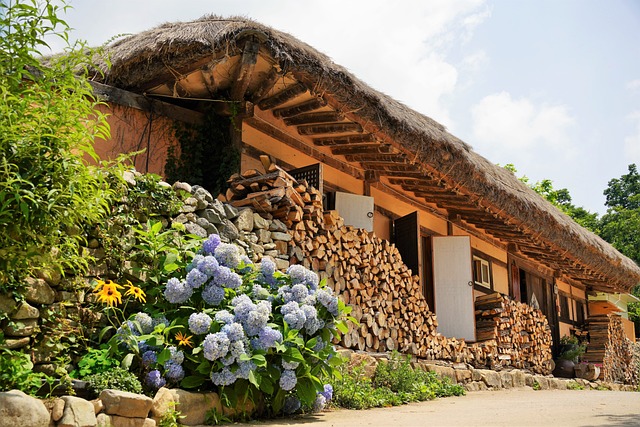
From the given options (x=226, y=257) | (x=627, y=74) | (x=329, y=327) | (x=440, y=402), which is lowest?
(x=440, y=402)

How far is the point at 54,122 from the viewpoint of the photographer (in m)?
3.72

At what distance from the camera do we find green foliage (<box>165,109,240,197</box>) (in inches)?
284

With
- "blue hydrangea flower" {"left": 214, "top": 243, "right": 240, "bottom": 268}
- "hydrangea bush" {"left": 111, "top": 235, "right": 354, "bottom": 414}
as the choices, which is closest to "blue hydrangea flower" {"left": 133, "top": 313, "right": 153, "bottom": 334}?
"hydrangea bush" {"left": 111, "top": 235, "right": 354, "bottom": 414}

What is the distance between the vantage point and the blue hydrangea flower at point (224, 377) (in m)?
4.26

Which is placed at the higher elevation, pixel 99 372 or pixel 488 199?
pixel 488 199

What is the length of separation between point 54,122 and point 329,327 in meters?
2.38

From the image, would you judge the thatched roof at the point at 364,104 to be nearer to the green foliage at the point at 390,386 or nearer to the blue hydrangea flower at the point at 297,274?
the blue hydrangea flower at the point at 297,274

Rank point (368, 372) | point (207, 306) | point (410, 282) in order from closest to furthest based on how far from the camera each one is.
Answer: point (207, 306), point (368, 372), point (410, 282)

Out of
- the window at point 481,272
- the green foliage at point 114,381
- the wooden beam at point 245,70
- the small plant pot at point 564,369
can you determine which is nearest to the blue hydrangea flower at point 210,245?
the green foliage at point 114,381

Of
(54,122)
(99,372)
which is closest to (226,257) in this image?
(99,372)

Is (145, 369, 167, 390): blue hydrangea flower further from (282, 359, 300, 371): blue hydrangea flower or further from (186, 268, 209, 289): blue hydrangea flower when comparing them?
(282, 359, 300, 371): blue hydrangea flower

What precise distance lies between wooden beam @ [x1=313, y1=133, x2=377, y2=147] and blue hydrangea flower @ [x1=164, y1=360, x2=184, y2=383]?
4.43m

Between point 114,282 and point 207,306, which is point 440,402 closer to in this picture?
point 207,306

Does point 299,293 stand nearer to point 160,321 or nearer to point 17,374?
point 160,321
